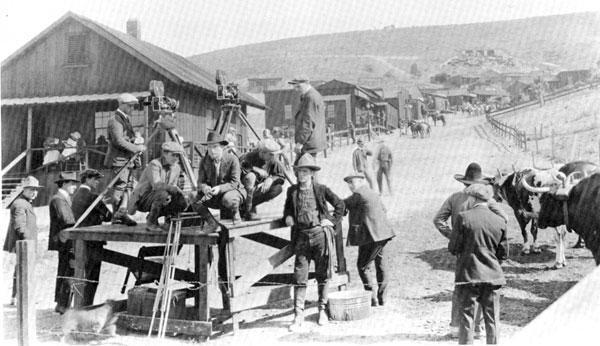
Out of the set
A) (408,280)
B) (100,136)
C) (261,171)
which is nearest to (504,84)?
(408,280)

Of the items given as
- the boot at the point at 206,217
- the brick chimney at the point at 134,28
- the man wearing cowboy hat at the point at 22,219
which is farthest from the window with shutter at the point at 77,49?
the boot at the point at 206,217

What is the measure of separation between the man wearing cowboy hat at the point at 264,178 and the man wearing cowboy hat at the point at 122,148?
4.91ft

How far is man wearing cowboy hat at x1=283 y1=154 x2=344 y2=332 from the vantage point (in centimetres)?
654

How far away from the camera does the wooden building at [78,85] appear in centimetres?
1623

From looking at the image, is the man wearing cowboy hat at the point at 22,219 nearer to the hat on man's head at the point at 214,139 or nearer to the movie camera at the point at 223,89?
the hat on man's head at the point at 214,139

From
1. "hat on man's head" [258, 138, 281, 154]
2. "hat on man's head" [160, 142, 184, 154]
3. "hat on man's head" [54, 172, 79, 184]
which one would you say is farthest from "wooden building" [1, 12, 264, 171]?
"hat on man's head" [160, 142, 184, 154]

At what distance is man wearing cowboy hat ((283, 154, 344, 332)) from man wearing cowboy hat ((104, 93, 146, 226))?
2.20 metres

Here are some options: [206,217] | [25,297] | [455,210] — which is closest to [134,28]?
[206,217]

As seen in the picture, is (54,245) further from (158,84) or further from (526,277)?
(526,277)

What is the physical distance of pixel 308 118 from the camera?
22.7ft

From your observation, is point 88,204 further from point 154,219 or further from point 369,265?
point 369,265

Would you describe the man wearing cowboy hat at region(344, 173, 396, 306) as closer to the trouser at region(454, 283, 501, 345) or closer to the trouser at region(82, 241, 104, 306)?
the trouser at region(454, 283, 501, 345)

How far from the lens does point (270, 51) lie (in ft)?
126

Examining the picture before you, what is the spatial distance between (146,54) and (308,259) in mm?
11257
